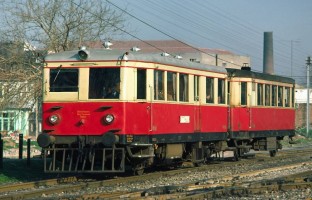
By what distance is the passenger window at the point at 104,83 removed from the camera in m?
16.8

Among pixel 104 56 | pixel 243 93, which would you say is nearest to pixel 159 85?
pixel 104 56

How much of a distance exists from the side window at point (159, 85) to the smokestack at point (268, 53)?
6303 cm

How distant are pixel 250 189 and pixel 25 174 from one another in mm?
7484

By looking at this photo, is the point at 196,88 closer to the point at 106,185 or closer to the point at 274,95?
the point at 106,185

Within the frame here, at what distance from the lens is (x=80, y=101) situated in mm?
17000

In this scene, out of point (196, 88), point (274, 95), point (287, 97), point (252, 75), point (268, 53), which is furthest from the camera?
point (268, 53)

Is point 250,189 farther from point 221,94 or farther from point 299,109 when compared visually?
point 299,109

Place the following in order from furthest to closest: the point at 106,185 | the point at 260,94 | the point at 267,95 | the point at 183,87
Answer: the point at 267,95
the point at 260,94
the point at 183,87
the point at 106,185

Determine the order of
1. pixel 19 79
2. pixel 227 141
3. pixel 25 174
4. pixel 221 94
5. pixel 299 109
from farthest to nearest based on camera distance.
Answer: pixel 299 109
pixel 19 79
pixel 227 141
pixel 221 94
pixel 25 174

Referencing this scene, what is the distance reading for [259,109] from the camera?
84.8 ft

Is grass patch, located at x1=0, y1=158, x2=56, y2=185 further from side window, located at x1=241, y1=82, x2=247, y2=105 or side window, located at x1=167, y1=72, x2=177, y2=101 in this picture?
side window, located at x1=241, y1=82, x2=247, y2=105

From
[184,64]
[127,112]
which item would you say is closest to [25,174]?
[127,112]

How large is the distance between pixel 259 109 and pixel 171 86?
806cm

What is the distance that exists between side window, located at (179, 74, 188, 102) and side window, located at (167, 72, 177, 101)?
0.34 metres
